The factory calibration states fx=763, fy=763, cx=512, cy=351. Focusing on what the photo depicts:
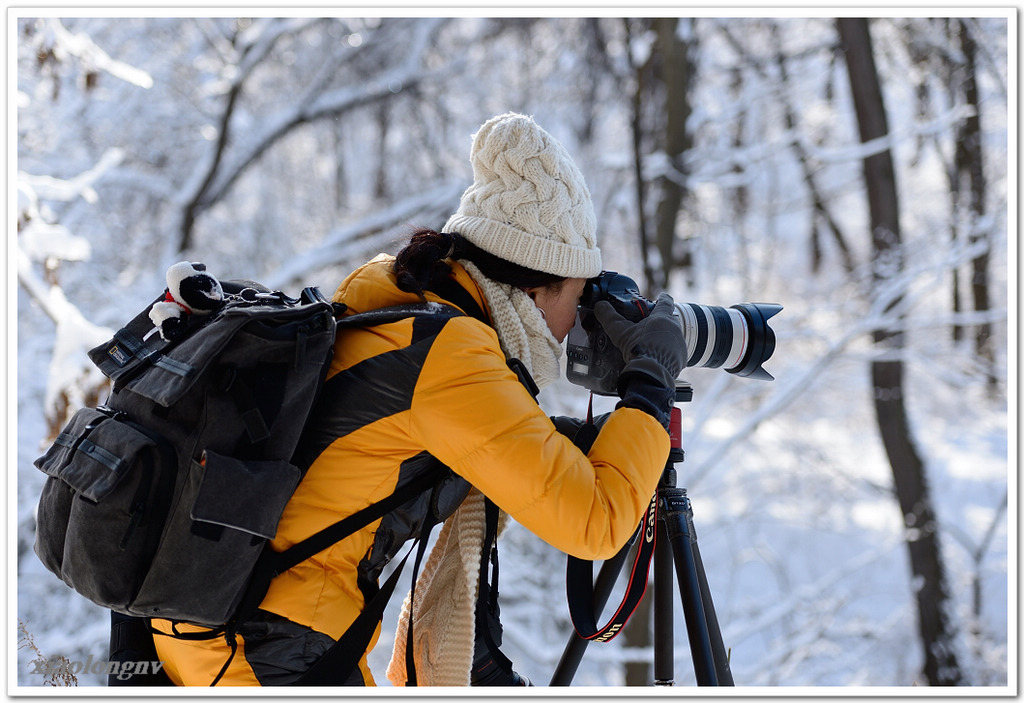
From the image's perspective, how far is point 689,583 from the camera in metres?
1.38

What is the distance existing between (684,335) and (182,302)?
87cm

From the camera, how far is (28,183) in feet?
9.01

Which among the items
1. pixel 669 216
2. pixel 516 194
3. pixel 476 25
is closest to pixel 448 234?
pixel 516 194

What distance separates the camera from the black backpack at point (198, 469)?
103cm

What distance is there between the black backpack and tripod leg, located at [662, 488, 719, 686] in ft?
2.34

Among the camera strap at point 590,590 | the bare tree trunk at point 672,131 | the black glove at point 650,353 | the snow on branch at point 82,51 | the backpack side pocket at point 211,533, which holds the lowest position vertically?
the camera strap at point 590,590

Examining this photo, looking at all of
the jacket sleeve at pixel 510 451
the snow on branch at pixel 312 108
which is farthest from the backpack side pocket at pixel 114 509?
the snow on branch at pixel 312 108

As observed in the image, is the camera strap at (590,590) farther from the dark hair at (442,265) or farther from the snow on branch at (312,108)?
the snow on branch at (312,108)

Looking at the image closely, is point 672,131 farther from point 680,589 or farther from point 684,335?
point 680,589

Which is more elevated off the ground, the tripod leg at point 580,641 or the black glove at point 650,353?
the black glove at point 650,353

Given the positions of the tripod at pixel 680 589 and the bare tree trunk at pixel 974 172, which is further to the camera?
the bare tree trunk at pixel 974 172

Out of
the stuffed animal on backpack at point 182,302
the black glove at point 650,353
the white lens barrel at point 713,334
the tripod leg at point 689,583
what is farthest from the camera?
the white lens barrel at point 713,334

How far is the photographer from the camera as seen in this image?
108cm

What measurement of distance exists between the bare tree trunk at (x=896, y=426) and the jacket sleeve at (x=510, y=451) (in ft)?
15.0
